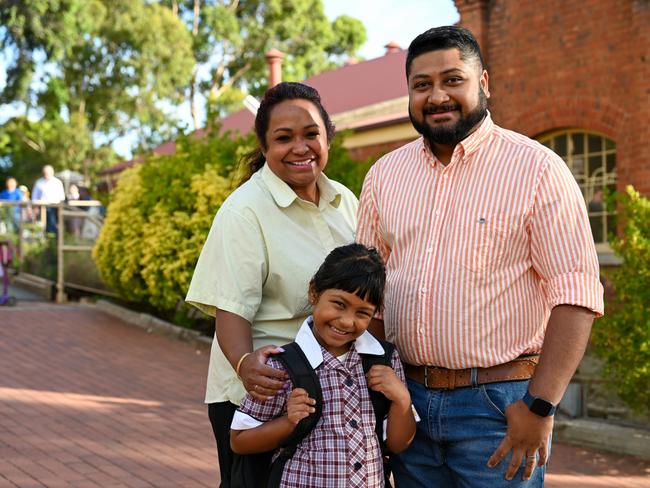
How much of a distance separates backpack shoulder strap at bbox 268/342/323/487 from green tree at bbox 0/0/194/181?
30357mm

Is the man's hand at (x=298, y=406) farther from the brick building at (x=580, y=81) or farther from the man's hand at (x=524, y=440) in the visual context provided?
the brick building at (x=580, y=81)

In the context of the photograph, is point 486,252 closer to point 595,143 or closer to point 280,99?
point 280,99

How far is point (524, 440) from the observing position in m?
2.73

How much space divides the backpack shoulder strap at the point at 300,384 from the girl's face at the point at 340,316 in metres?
0.10

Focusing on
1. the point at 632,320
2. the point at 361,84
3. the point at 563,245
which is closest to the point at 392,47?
the point at 361,84

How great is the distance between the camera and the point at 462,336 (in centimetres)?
290

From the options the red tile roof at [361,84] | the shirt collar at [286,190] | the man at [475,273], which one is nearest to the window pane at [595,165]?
the red tile roof at [361,84]

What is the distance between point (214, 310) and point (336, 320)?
0.50 m

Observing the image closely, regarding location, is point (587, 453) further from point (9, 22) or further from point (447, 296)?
point (9, 22)

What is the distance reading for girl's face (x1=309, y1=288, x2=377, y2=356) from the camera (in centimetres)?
294

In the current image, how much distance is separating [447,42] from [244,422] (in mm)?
1317

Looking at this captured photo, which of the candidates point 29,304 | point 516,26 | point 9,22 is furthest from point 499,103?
point 9,22

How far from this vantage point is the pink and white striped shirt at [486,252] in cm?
275

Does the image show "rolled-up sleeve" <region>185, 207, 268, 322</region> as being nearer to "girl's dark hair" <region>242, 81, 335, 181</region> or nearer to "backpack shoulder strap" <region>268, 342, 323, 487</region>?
"backpack shoulder strap" <region>268, 342, 323, 487</region>
